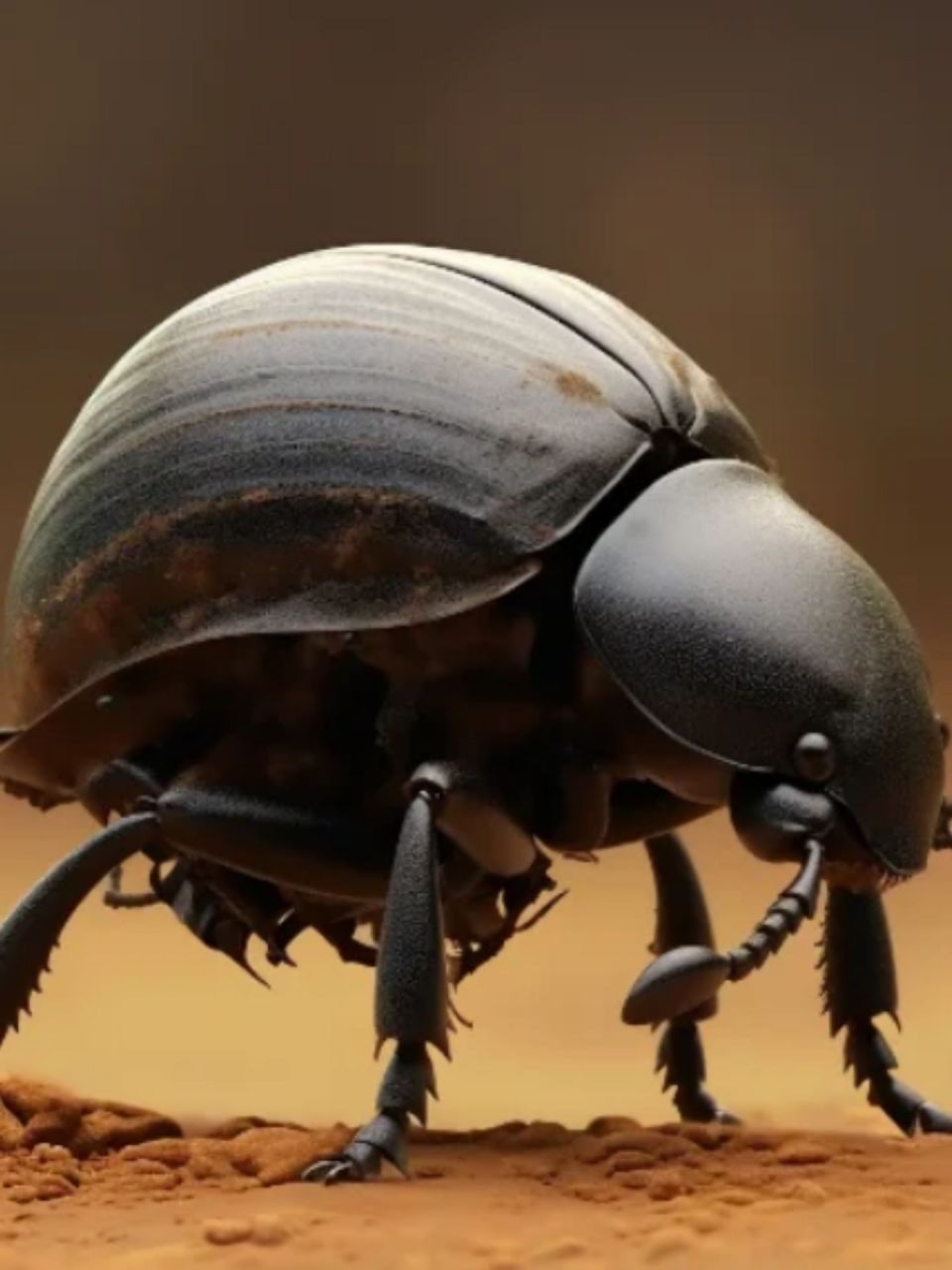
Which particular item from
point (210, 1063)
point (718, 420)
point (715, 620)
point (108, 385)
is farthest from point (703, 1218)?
point (210, 1063)

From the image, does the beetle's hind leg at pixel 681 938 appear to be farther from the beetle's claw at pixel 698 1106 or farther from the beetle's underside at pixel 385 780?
the beetle's underside at pixel 385 780

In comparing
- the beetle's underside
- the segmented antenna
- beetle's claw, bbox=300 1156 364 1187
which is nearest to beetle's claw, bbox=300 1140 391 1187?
beetle's claw, bbox=300 1156 364 1187

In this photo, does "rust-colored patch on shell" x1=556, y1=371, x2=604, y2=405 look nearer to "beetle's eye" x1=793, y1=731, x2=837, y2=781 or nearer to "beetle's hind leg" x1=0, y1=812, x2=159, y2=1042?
"beetle's eye" x1=793, y1=731, x2=837, y2=781

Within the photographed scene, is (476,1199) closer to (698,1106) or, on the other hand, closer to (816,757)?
(816,757)

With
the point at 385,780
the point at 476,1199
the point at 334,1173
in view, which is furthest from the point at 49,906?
the point at 476,1199

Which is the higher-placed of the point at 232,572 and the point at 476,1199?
the point at 232,572

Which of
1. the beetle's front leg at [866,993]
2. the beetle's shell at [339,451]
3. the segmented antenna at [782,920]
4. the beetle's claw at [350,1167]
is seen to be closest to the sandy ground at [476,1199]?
the beetle's claw at [350,1167]

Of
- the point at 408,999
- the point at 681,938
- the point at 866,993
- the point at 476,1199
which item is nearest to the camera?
the point at 476,1199
